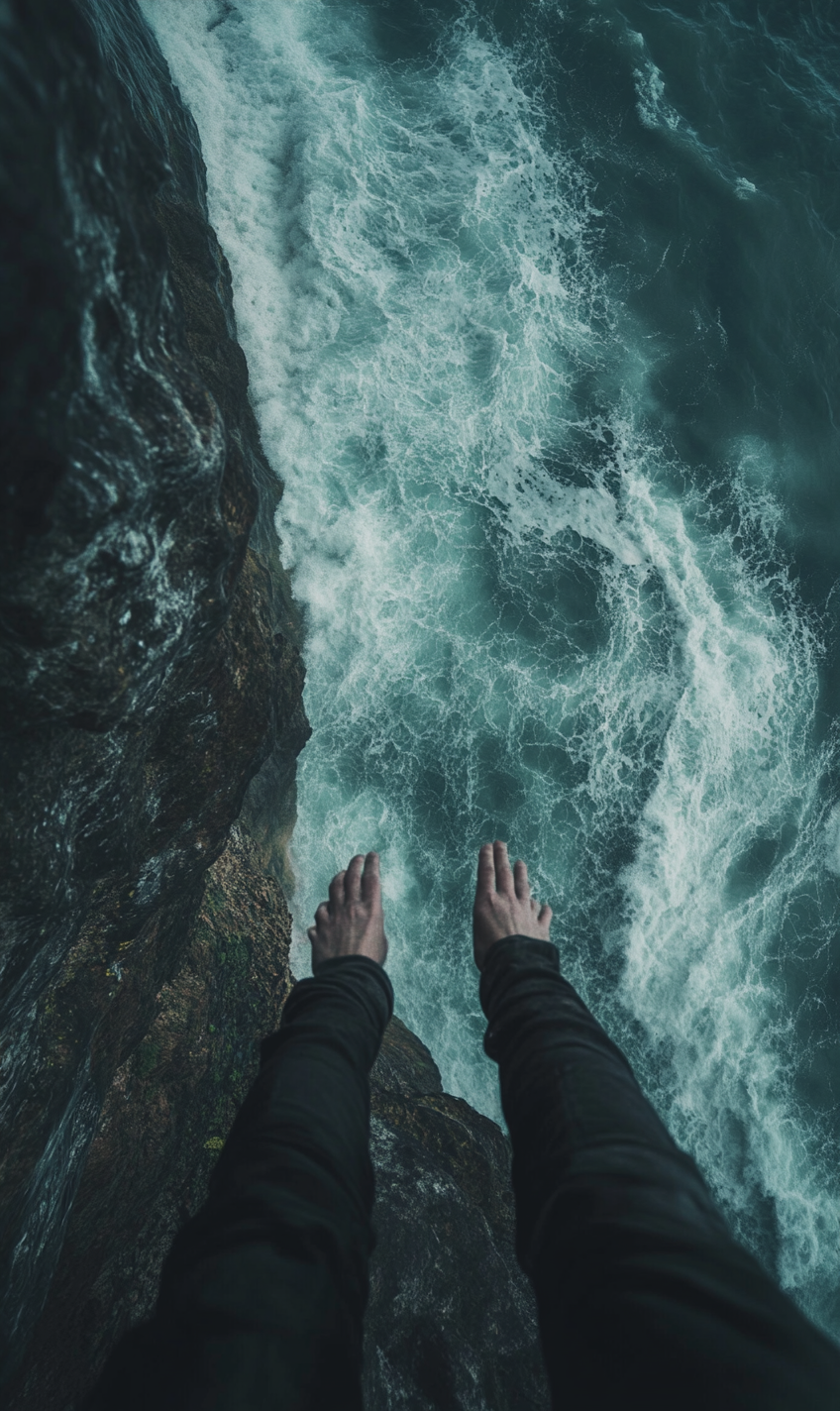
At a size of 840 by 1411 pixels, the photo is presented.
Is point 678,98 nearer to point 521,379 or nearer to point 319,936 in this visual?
point 521,379

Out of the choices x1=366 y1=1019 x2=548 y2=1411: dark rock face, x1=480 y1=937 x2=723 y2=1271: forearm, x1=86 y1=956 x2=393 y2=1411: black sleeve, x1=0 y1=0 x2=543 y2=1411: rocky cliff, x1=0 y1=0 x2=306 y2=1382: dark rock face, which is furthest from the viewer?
x1=366 y1=1019 x2=548 y2=1411: dark rock face

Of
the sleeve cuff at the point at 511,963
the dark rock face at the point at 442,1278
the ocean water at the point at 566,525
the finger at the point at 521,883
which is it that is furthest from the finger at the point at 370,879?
the ocean water at the point at 566,525

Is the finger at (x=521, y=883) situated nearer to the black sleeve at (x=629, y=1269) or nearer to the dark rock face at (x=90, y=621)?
the black sleeve at (x=629, y=1269)

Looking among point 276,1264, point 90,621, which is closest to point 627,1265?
point 276,1264

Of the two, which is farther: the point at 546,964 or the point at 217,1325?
the point at 546,964

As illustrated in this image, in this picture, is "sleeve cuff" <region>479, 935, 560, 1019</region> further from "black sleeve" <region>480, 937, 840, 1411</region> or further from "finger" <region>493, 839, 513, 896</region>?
"finger" <region>493, 839, 513, 896</region>

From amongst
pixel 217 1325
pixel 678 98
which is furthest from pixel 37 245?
pixel 678 98

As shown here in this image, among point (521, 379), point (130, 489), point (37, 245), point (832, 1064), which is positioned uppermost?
point (521, 379)

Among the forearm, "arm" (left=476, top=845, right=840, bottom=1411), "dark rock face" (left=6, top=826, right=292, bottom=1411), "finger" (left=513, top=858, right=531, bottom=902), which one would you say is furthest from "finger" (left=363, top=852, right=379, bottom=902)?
"dark rock face" (left=6, top=826, right=292, bottom=1411)
